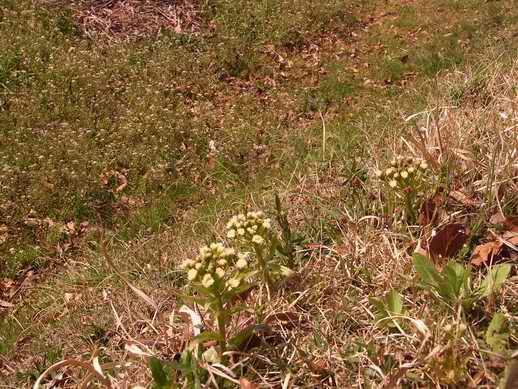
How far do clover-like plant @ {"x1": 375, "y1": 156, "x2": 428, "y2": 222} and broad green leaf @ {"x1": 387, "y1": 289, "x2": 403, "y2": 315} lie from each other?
0.55 meters

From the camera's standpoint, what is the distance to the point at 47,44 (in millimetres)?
8672

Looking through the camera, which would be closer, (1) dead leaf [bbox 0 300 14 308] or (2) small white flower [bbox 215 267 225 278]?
(2) small white flower [bbox 215 267 225 278]

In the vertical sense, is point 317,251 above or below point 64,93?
above

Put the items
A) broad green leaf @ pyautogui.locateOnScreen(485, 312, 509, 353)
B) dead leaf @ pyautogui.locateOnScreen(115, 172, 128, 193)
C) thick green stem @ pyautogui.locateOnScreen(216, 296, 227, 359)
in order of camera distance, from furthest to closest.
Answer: dead leaf @ pyautogui.locateOnScreen(115, 172, 128, 193), thick green stem @ pyautogui.locateOnScreen(216, 296, 227, 359), broad green leaf @ pyautogui.locateOnScreen(485, 312, 509, 353)

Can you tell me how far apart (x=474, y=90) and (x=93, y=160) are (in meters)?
4.46

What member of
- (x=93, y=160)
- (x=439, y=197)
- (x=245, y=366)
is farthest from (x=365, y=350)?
(x=93, y=160)

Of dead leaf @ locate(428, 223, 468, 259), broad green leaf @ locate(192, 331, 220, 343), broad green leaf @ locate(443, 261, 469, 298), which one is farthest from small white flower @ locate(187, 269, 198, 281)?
dead leaf @ locate(428, 223, 468, 259)

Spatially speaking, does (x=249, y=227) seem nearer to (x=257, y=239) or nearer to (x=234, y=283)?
(x=257, y=239)

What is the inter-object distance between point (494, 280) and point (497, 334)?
23 cm

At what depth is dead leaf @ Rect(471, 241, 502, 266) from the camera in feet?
8.41

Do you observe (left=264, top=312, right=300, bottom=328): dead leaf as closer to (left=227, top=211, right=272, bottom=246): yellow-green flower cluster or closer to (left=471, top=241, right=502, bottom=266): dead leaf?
(left=227, top=211, right=272, bottom=246): yellow-green flower cluster

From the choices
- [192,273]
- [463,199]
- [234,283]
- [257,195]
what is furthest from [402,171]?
[257,195]

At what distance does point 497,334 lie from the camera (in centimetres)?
216

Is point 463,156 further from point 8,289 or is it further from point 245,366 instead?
point 8,289
